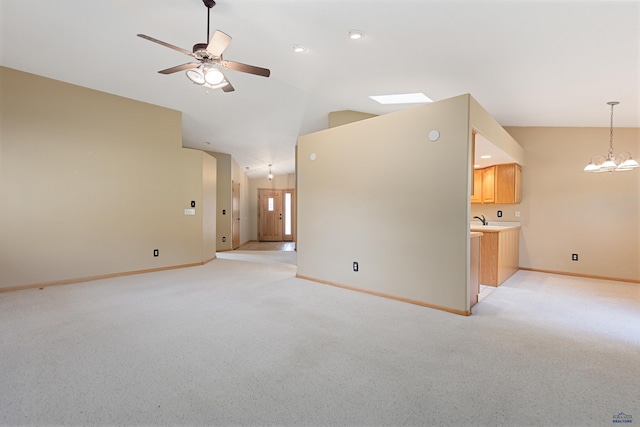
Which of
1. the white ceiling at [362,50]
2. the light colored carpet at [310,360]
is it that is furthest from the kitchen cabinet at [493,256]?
the white ceiling at [362,50]

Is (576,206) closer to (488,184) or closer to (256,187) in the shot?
(488,184)

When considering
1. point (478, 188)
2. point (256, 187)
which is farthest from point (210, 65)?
point (256, 187)

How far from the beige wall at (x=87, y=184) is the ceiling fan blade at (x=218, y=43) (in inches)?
125

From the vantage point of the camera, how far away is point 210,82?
2.88 m

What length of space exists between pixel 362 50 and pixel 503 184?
13.3 ft

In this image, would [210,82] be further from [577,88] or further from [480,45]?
[577,88]

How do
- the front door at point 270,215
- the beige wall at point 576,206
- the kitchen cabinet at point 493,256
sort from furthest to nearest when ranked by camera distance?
1. the front door at point 270,215
2. the beige wall at point 576,206
3. the kitchen cabinet at point 493,256

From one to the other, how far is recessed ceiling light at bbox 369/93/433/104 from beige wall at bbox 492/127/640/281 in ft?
7.90

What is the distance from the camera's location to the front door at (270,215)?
38.9 ft

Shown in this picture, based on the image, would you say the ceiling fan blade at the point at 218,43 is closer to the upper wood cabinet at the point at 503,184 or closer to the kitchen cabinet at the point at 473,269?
the kitchen cabinet at the point at 473,269

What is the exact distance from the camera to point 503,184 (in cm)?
549

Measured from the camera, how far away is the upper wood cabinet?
17.7ft

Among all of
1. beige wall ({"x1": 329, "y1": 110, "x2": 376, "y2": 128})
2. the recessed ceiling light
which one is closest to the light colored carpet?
the recessed ceiling light

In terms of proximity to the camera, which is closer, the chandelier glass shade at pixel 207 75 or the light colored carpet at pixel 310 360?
the light colored carpet at pixel 310 360
